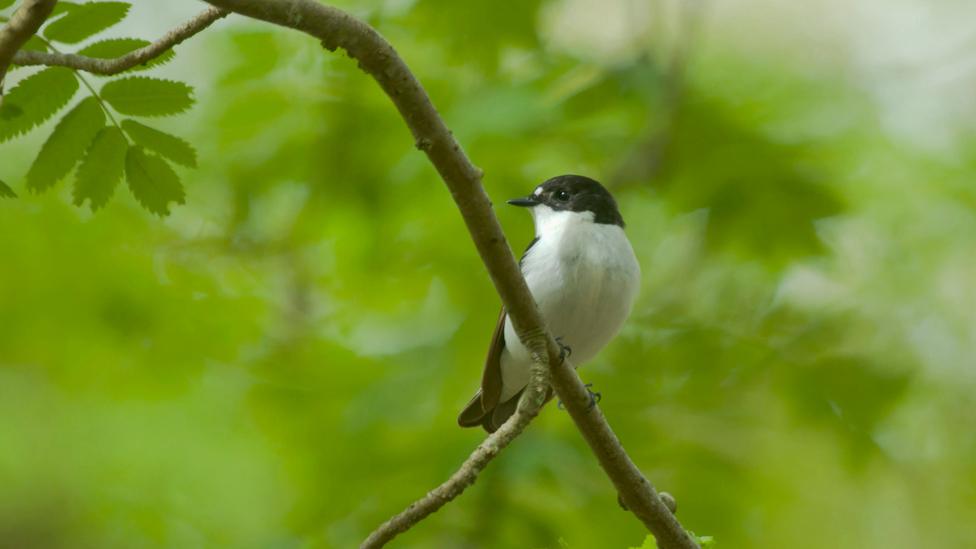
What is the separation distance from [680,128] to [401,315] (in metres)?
2.52

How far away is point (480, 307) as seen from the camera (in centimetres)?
646

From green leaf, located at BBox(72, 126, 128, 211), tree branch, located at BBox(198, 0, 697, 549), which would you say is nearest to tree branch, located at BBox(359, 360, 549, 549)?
tree branch, located at BBox(198, 0, 697, 549)

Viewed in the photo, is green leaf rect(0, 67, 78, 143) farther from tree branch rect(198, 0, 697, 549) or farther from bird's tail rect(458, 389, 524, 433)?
bird's tail rect(458, 389, 524, 433)

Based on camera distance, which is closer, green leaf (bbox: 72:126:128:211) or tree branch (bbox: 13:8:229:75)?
tree branch (bbox: 13:8:229:75)

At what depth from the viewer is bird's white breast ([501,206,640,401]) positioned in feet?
16.3

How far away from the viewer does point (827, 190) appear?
650 centimetres

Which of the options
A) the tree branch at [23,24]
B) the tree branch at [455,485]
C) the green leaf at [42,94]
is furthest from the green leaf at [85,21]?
the tree branch at [455,485]

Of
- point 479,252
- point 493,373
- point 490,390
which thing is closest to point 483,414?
point 490,390

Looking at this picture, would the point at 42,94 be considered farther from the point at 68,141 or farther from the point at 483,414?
the point at 483,414

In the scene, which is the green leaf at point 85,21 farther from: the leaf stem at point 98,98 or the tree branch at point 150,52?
the tree branch at point 150,52

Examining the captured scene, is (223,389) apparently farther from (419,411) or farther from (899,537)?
(899,537)

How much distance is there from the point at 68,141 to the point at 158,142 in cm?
24

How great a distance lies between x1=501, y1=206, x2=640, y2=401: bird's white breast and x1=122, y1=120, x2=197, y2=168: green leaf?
7.38ft

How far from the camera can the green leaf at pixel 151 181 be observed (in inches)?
113
